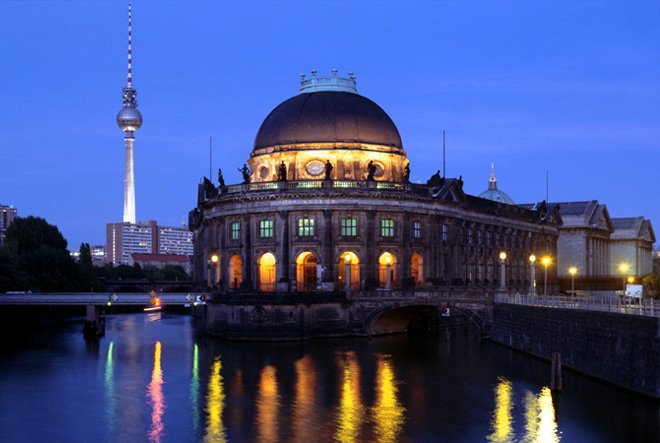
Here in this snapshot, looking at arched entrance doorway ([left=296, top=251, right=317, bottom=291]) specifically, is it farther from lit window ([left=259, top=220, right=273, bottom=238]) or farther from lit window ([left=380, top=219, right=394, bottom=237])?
lit window ([left=380, top=219, right=394, bottom=237])

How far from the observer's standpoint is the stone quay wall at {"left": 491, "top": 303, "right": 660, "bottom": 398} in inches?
1805

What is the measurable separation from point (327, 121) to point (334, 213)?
1405 centimetres

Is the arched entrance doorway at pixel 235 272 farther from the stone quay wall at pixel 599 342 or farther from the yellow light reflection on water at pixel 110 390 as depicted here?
the stone quay wall at pixel 599 342

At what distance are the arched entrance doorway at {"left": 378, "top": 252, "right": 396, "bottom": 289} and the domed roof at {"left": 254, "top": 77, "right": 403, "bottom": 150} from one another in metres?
14.3

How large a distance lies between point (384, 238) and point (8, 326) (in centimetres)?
4915

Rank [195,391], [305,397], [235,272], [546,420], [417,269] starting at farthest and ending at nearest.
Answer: [235,272], [417,269], [195,391], [305,397], [546,420]

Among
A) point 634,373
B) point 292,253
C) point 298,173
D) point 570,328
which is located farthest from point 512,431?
point 298,173

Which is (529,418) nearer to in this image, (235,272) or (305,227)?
(305,227)

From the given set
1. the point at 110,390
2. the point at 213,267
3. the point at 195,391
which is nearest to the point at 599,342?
the point at 195,391

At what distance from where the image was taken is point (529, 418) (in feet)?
148

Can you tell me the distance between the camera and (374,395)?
2062 inches

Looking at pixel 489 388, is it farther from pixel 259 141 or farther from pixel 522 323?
pixel 259 141

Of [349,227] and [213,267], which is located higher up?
[349,227]

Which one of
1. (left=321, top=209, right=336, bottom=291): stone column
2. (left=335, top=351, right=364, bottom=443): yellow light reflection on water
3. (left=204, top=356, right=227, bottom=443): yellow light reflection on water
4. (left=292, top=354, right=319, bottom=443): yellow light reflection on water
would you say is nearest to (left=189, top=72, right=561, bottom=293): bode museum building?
(left=321, top=209, right=336, bottom=291): stone column
